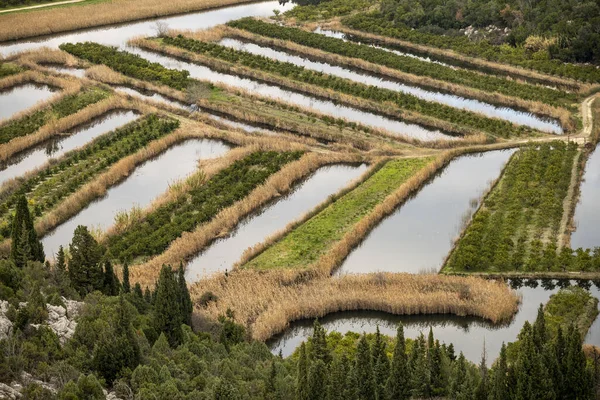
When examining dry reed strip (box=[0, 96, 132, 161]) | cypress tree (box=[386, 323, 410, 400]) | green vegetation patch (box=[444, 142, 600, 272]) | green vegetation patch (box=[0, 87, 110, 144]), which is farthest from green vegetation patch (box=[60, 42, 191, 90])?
cypress tree (box=[386, 323, 410, 400])

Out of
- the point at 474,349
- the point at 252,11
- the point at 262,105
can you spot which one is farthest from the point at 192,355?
the point at 252,11

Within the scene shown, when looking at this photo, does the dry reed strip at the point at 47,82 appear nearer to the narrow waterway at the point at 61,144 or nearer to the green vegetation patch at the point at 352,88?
the narrow waterway at the point at 61,144

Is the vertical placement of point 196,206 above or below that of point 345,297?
above

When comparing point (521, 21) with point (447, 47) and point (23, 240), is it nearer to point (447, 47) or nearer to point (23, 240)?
point (447, 47)

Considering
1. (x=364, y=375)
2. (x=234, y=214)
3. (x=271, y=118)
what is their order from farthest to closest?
1. (x=271, y=118)
2. (x=234, y=214)
3. (x=364, y=375)

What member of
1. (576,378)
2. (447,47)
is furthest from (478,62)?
(576,378)

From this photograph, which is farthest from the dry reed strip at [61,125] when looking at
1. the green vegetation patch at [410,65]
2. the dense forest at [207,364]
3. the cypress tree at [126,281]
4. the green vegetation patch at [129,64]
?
the dense forest at [207,364]

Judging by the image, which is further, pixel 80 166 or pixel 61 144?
pixel 61 144
